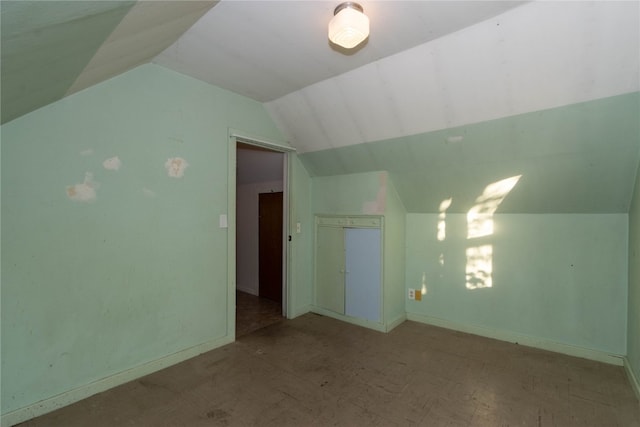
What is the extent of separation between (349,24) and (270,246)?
3298mm

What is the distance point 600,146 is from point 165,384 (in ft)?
11.7

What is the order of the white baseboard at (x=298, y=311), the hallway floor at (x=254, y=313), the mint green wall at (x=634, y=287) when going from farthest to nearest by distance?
the white baseboard at (x=298, y=311) < the hallway floor at (x=254, y=313) < the mint green wall at (x=634, y=287)

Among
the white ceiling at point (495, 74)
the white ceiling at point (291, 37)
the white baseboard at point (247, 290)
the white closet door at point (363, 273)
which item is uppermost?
the white ceiling at point (291, 37)

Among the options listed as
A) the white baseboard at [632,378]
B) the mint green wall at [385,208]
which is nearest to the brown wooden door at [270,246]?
the mint green wall at [385,208]

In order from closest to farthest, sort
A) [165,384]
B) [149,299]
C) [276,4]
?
[276,4] → [165,384] → [149,299]

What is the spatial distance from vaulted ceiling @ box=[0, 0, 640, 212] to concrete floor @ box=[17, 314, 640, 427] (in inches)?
55.1

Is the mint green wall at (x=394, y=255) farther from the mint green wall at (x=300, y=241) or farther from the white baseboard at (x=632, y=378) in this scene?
the white baseboard at (x=632, y=378)

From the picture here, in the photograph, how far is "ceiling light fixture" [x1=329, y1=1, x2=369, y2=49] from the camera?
1.53m

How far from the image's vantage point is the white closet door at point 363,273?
316cm

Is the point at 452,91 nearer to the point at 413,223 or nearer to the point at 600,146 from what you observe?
the point at 600,146

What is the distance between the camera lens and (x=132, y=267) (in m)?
2.19

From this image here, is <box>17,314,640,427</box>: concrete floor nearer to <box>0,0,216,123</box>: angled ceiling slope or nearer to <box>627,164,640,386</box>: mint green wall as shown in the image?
<box>627,164,640,386</box>: mint green wall

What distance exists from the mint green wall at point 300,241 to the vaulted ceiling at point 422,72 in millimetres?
826

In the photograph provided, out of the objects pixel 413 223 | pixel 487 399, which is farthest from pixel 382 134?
pixel 487 399
